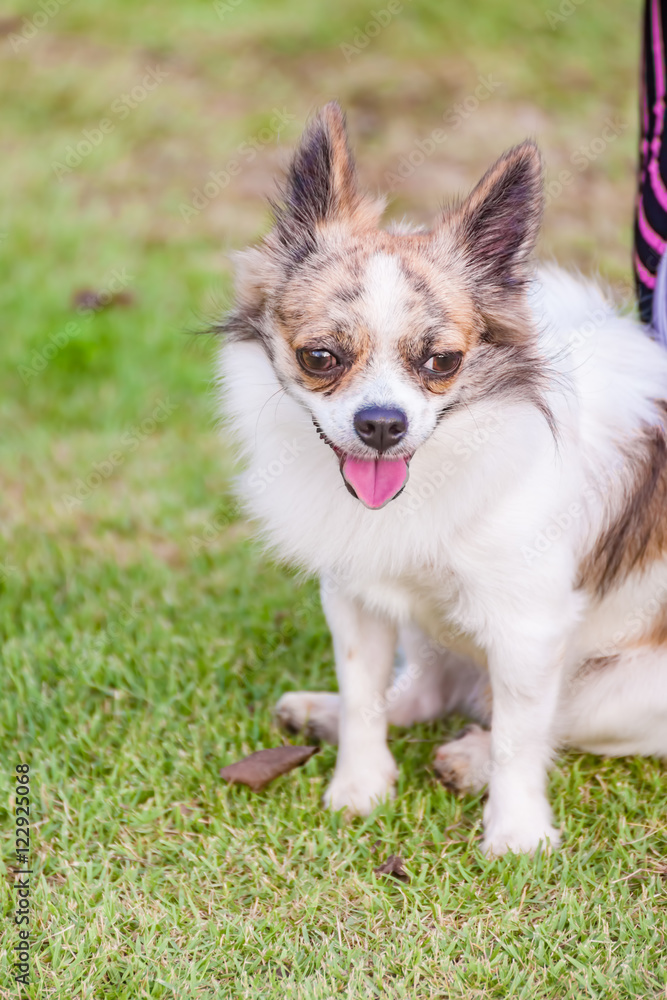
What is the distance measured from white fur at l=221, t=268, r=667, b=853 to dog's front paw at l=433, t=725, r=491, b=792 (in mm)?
156

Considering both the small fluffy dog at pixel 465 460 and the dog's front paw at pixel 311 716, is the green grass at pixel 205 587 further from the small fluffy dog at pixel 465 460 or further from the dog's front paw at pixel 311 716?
the small fluffy dog at pixel 465 460

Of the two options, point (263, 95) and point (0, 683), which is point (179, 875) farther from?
point (263, 95)

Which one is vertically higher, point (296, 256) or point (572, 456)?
point (296, 256)

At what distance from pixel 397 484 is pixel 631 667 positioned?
96 cm

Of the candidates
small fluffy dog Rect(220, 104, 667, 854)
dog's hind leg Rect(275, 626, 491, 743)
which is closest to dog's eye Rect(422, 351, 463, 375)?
small fluffy dog Rect(220, 104, 667, 854)

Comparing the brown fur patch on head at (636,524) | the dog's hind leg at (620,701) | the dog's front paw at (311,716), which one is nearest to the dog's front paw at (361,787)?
the dog's front paw at (311,716)

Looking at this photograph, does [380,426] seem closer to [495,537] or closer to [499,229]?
[495,537]

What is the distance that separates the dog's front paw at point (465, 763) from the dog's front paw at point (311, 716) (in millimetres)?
380

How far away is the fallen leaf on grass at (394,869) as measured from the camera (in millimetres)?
2725

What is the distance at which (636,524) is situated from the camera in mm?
2799

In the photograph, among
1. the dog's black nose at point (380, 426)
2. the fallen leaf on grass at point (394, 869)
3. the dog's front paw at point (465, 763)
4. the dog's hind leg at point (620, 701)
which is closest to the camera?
the dog's black nose at point (380, 426)

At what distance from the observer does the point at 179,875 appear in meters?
2.72

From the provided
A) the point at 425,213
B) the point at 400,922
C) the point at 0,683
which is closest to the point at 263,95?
the point at 425,213

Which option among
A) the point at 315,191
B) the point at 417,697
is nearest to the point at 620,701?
the point at 417,697
